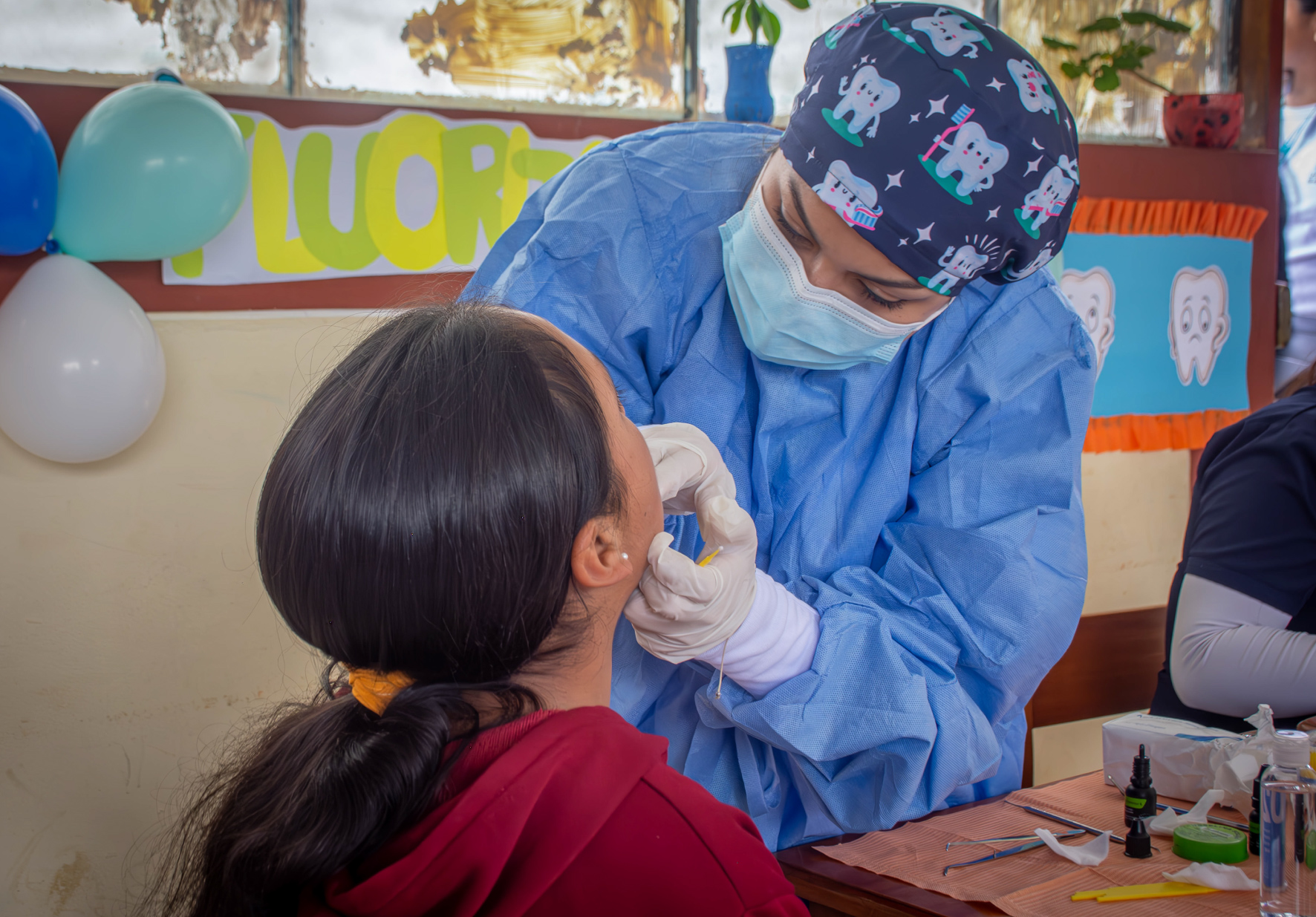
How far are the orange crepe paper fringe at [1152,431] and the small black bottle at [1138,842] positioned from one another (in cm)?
232

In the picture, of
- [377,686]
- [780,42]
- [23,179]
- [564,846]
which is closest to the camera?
[564,846]

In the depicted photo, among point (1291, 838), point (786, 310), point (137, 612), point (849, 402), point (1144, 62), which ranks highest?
point (1144, 62)

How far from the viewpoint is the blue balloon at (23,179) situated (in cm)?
172

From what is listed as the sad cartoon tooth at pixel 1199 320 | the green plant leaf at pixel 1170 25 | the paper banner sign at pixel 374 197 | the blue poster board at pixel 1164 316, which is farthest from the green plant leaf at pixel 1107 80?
the paper banner sign at pixel 374 197

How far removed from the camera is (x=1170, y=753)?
125 cm

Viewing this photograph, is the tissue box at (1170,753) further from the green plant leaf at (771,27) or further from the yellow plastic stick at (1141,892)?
the green plant leaf at (771,27)

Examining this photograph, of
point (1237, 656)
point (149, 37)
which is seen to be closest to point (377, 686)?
point (1237, 656)

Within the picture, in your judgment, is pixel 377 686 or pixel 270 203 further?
pixel 270 203

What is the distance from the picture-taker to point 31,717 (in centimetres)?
210

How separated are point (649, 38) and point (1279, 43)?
2514 millimetres

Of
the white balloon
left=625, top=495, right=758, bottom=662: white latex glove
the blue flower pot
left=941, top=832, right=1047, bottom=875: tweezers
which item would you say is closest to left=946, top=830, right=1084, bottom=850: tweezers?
left=941, top=832, right=1047, bottom=875: tweezers

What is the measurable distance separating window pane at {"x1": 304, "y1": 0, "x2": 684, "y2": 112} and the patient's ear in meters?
1.91

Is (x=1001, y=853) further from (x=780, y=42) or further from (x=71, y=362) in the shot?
(x=780, y=42)

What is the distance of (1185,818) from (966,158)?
82 cm
